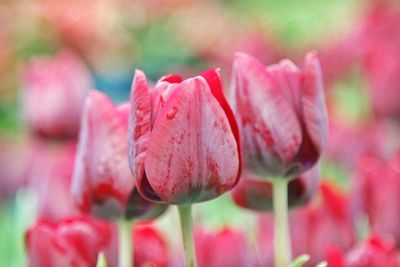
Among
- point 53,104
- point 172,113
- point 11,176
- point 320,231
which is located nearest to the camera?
point 172,113

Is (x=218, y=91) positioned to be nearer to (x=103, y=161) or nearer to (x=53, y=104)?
(x=103, y=161)

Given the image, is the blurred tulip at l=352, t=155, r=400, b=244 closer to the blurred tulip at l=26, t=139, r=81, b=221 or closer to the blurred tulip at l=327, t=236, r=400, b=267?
the blurred tulip at l=327, t=236, r=400, b=267

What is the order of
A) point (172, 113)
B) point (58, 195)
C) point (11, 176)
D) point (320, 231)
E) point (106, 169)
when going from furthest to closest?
1. point (11, 176)
2. point (58, 195)
3. point (320, 231)
4. point (106, 169)
5. point (172, 113)

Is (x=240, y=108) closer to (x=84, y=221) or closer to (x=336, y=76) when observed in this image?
(x=84, y=221)

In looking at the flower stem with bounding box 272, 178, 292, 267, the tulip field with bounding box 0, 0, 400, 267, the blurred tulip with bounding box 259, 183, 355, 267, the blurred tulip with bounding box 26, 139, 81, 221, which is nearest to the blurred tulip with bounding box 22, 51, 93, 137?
the tulip field with bounding box 0, 0, 400, 267

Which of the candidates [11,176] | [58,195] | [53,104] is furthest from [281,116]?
[11,176]

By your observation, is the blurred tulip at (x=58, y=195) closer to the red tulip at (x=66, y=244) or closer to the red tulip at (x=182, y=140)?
the red tulip at (x=66, y=244)

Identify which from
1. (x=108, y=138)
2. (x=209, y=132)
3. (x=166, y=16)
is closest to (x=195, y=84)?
(x=209, y=132)

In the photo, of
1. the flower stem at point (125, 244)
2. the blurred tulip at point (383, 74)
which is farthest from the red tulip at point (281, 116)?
the blurred tulip at point (383, 74)
